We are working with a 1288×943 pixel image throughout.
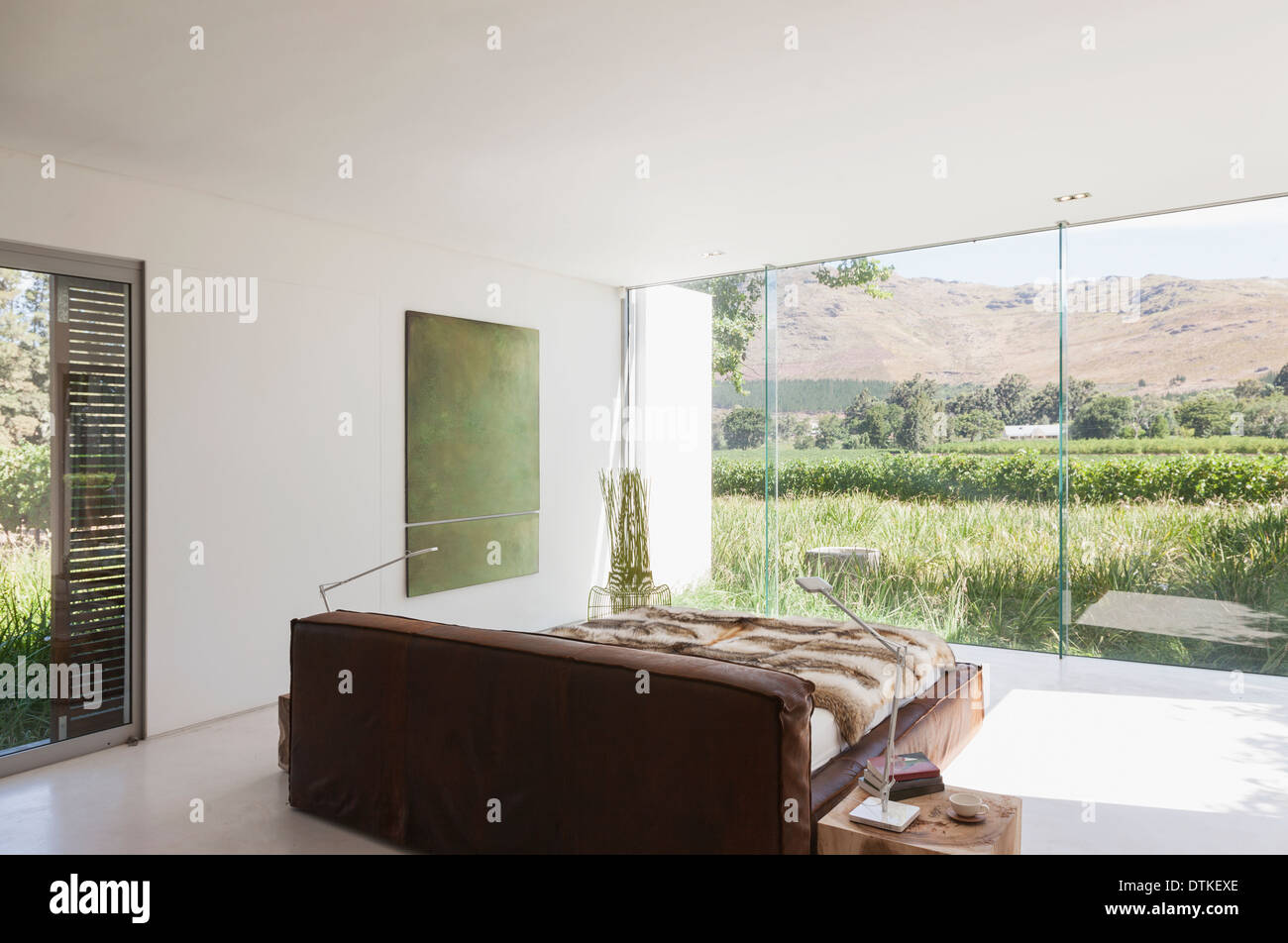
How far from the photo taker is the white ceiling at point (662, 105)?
250 cm

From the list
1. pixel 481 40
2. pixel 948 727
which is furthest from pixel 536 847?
pixel 481 40

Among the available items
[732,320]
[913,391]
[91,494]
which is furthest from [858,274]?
[91,494]

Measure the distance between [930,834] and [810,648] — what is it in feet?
4.33

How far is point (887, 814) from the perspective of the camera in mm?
2018

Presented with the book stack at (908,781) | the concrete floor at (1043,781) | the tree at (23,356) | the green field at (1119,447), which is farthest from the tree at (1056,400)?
the tree at (23,356)

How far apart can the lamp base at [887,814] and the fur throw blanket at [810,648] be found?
0.53m

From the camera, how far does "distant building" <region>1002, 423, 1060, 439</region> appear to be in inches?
197

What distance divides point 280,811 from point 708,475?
13.2ft

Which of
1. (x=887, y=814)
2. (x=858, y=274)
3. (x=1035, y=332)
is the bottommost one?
(x=887, y=814)

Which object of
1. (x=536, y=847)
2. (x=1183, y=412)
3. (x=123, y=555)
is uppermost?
(x=1183, y=412)

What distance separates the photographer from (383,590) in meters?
Result: 4.94

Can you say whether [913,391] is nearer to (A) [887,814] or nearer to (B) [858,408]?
(B) [858,408]

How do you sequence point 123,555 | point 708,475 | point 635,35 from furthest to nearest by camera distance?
point 708,475 < point 123,555 < point 635,35
